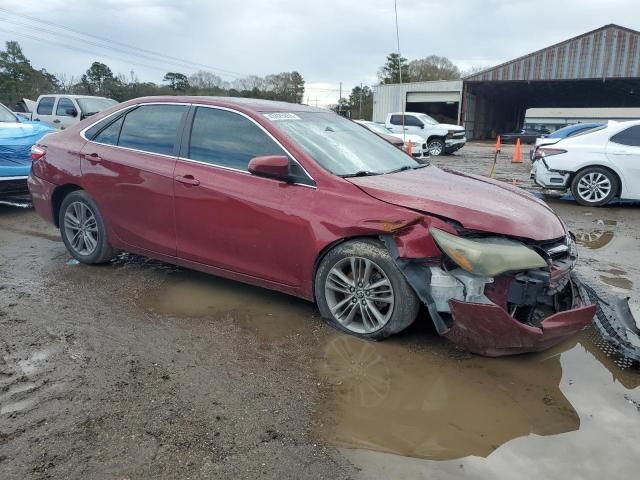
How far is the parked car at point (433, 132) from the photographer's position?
22.2 meters

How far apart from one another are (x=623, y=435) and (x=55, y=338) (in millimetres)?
3524

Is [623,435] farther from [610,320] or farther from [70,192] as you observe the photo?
[70,192]

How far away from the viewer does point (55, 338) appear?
3.67 meters

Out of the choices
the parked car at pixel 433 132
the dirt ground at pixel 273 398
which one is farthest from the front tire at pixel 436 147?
the dirt ground at pixel 273 398

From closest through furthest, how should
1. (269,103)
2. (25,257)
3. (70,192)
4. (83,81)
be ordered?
(269,103)
(70,192)
(25,257)
(83,81)

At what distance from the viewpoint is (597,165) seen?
29.4 feet

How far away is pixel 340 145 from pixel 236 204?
977 millimetres

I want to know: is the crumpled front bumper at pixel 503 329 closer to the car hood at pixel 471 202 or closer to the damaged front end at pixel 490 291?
the damaged front end at pixel 490 291

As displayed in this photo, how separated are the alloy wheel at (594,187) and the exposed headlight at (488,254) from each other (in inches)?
265

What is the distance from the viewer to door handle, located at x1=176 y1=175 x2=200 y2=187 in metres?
4.20

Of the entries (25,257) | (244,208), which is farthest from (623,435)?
(25,257)

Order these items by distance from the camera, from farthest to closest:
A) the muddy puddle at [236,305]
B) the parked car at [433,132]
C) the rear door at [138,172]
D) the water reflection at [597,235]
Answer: the parked car at [433,132]
the water reflection at [597,235]
the rear door at [138,172]
the muddy puddle at [236,305]

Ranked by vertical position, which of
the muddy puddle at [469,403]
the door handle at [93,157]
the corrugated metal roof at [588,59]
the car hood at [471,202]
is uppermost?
the corrugated metal roof at [588,59]

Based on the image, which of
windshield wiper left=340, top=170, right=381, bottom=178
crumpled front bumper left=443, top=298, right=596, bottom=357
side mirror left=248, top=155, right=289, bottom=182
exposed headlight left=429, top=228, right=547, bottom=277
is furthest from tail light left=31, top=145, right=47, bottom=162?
crumpled front bumper left=443, top=298, right=596, bottom=357
